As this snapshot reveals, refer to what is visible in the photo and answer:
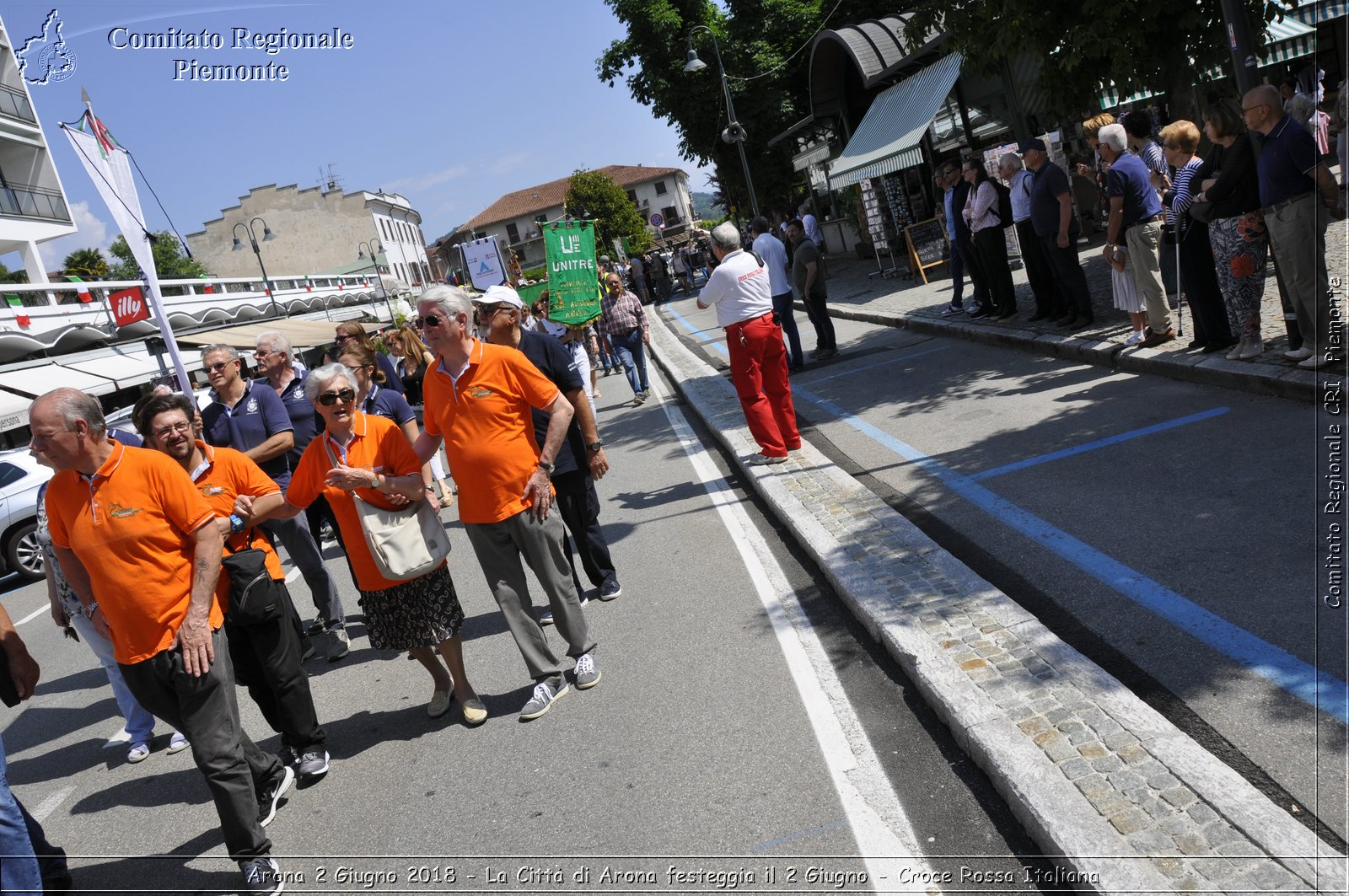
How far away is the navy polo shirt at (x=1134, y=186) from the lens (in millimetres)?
8492

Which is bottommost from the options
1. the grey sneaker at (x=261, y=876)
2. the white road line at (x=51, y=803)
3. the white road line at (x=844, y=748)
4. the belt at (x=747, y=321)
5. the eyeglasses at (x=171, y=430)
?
the white road line at (x=844, y=748)

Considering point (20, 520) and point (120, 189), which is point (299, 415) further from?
point (20, 520)

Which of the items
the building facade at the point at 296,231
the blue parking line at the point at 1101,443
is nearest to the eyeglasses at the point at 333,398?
the blue parking line at the point at 1101,443

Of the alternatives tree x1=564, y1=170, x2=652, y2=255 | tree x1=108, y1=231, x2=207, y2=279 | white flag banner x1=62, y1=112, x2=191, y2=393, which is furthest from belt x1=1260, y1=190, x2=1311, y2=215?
tree x1=564, y1=170, x2=652, y2=255

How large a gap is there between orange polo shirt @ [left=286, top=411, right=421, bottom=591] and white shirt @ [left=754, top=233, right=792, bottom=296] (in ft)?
23.5

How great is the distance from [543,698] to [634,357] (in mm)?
10072

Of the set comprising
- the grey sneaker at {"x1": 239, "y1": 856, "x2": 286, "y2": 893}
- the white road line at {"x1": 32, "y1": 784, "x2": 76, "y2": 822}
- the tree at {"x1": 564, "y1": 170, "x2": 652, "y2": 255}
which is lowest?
the grey sneaker at {"x1": 239, "y1": 856, "x2": 286, "y2": 893}

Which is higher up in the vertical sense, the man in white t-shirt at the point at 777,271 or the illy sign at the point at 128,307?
the illy sign at the point at 128,307

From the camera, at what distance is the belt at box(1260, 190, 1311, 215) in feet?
21.7

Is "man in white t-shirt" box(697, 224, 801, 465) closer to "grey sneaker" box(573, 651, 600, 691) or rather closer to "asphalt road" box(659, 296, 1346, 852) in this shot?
"asphalt road" box(659, 296, 1346, 852)

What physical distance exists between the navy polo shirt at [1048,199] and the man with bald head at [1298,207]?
341 centimetres

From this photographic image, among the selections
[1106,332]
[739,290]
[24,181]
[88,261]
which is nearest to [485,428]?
[739,290]

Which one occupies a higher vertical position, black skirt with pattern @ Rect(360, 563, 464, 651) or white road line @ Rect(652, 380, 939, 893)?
black skirt with pattern @ Rect(360, 563, 464, 651)

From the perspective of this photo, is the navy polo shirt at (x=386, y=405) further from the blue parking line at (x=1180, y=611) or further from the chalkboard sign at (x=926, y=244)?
the chalkboard sign at (x=926, y=244)
